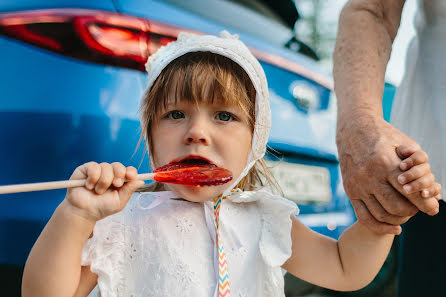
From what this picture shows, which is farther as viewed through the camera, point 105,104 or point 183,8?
point 183,8

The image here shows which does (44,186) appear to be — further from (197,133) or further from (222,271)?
(222,271)

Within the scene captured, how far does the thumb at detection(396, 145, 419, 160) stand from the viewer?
115 centimetres

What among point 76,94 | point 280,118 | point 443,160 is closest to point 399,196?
point 443,160

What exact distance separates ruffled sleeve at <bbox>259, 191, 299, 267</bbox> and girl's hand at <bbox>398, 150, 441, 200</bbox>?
422mm

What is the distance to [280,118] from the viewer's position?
2018 mm

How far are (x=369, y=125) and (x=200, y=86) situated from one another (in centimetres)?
53

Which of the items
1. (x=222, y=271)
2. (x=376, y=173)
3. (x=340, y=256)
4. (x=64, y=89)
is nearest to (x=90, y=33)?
(x=64, y=89)

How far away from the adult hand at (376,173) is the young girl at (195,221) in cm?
5

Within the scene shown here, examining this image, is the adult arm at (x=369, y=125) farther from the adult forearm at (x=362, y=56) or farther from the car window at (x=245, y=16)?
the car window at (x=245, y=16)

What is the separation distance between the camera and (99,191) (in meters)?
1.06

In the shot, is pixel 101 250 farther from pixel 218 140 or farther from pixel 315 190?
pixel 315 190

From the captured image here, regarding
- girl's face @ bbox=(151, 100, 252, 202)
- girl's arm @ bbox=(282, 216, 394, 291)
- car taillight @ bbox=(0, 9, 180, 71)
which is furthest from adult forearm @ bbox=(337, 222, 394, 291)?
car taillight @ bbox=(0, 9, 180, 71)

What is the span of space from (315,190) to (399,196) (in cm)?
102

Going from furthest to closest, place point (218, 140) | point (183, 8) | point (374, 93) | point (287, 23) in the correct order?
point (287, 23) < point (183, 8) < point (374, 93) < point (218, 140)
